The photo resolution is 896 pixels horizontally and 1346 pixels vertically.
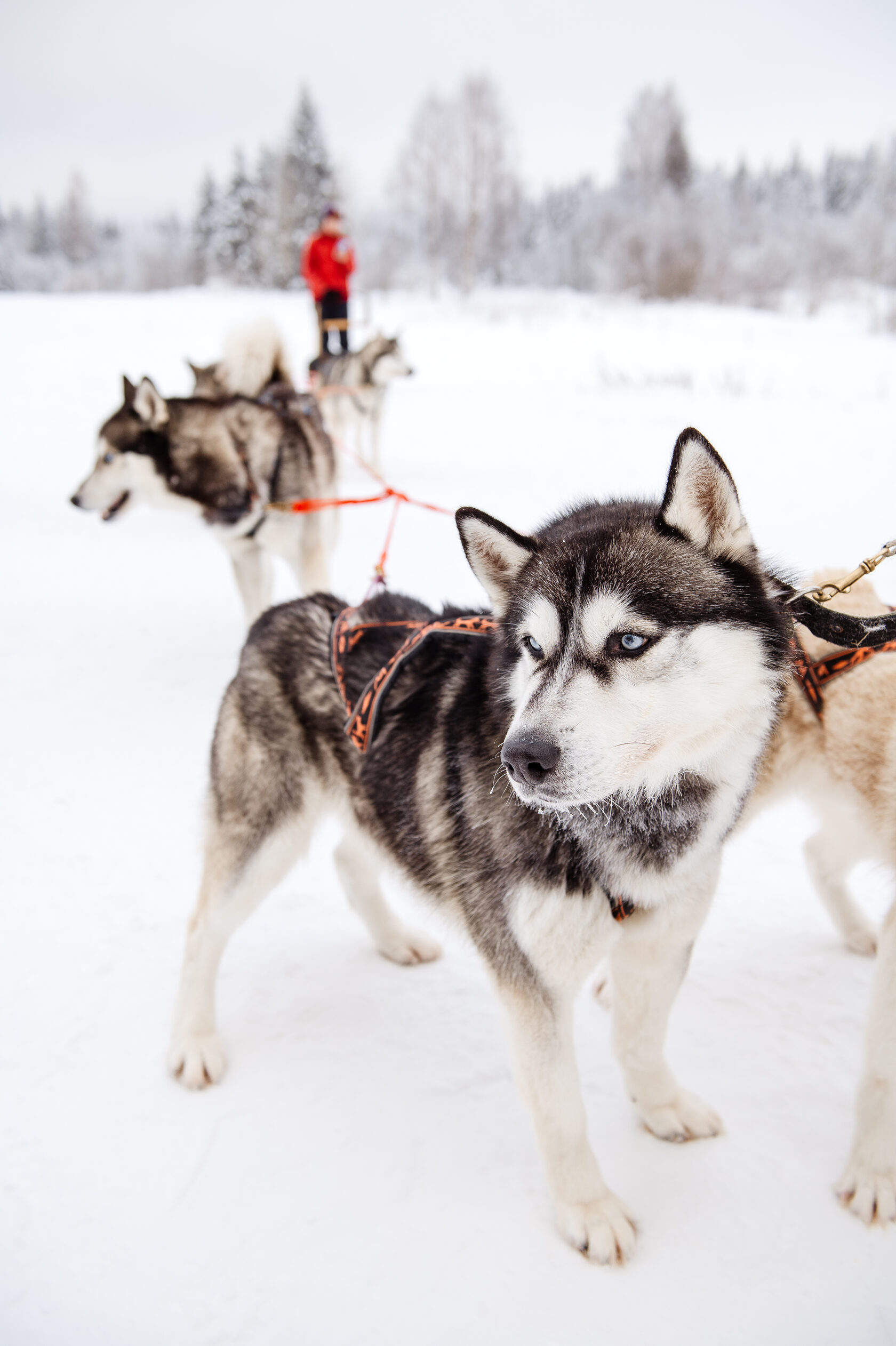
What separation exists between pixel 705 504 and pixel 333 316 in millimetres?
10119

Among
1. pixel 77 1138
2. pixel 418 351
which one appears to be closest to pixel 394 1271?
pixel 77 1138

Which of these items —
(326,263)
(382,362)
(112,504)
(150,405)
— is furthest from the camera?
(326,263)

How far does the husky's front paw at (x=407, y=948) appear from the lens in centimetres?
234

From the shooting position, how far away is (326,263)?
9891 mm

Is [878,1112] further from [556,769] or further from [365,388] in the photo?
[365,388]

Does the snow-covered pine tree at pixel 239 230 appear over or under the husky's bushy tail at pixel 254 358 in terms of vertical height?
over

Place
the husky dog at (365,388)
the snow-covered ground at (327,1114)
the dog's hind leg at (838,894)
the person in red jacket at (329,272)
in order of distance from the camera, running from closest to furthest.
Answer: the snow-covered ground at (327,1114) < the dog's hind leg at (838,894) < the husky dog at (365,388) < the person in red jacket at (329,272)

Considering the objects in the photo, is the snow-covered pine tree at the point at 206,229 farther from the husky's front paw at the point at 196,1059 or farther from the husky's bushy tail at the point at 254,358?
the husky's front paw at the point at 196,1059

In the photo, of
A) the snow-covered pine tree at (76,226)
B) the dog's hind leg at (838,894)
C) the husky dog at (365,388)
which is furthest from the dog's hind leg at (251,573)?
the snow-covered pine tree at (76,226)

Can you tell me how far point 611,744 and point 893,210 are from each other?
30.8m

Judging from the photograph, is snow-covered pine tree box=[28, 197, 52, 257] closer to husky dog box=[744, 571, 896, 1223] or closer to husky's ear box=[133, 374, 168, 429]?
husky's ear box=[133, 374, 168, 429]

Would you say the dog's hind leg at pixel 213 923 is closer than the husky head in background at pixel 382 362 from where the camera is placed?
Yes

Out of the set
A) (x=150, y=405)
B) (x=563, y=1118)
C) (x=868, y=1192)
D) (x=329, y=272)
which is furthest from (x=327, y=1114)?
(x=329, y=272)

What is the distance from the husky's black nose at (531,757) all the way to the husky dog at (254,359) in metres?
4.45
